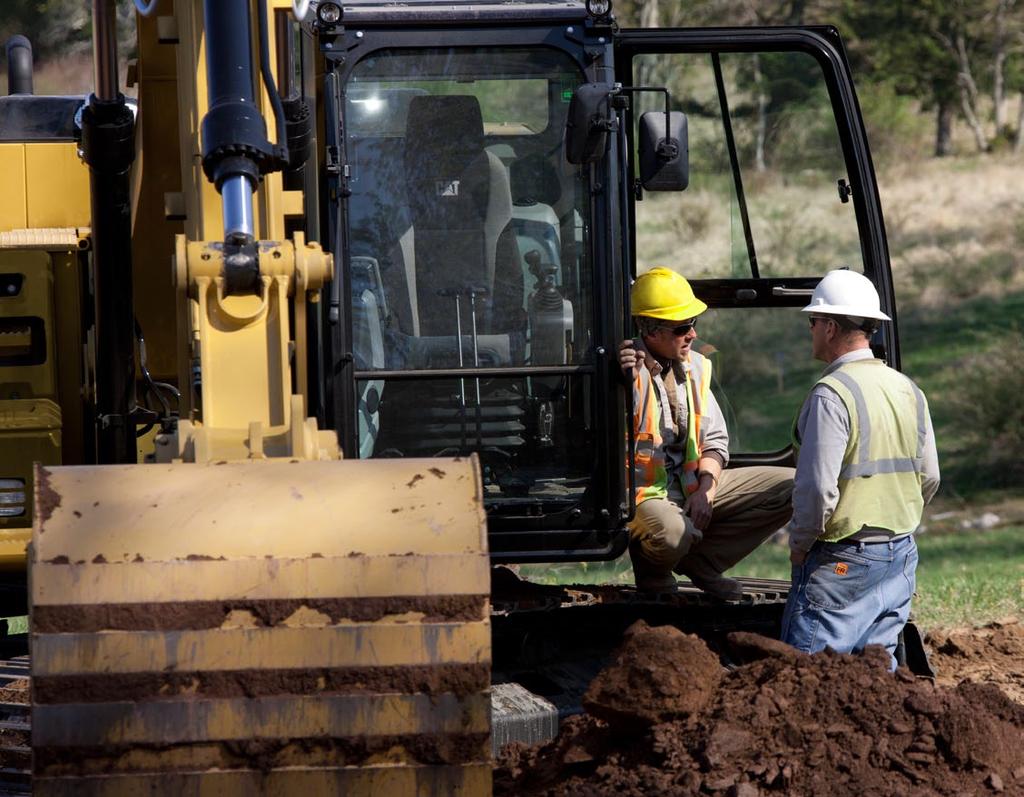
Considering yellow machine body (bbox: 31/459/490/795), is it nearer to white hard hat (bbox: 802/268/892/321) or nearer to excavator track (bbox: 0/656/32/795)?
excavator track (bbox: 0/656/32/795)

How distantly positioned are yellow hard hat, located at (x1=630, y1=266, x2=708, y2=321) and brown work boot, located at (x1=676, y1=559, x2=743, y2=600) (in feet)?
3.61

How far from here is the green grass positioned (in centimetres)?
862

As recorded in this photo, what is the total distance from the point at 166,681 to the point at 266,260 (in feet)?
4.09

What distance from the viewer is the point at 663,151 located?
5582 millimetres

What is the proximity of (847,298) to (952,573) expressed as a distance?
6365 millimetres

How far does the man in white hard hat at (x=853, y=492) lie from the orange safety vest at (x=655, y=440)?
2.54 ft

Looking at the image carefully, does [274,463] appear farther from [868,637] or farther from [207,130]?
[868,637]

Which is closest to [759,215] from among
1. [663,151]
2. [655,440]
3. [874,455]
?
[655,440]

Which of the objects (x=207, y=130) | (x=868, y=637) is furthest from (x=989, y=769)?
(x=207, y=130)

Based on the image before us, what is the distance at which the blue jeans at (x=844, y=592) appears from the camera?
5500mm

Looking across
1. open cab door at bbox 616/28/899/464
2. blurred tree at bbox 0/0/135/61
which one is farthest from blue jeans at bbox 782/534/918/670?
blurred tree at bbox 0/0/135/61

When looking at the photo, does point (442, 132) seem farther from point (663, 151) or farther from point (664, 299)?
point (664, 299)

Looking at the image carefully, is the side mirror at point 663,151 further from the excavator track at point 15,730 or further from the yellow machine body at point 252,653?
the excavator track at point 15,730

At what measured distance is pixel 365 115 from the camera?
5789 millimetres
